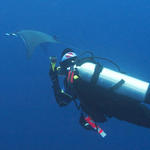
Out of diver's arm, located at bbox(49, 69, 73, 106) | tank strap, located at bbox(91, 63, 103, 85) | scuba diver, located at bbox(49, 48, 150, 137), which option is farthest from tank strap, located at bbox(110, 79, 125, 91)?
diver's arm, located at bbox(49, 69, 73, 106)

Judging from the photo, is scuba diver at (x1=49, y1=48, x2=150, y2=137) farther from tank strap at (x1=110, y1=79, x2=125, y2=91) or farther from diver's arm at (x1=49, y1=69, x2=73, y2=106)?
diver's arm at (x1=49, y1=69, x2=73, y2=106)

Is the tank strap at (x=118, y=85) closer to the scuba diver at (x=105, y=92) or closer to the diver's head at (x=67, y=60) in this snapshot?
the scuba diver at (x=105, y=92)

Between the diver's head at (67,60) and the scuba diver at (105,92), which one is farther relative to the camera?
the diver's head at (67,60)

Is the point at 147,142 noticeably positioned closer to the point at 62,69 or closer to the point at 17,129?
the point at 17,129

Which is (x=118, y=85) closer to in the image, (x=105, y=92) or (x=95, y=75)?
(x=105, y=92)

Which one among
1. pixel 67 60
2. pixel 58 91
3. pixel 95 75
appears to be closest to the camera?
pixel 95 75

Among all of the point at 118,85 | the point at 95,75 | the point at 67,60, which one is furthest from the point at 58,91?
the point at 118,85

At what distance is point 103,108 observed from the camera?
95.9 inches

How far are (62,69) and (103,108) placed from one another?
0.79 metres

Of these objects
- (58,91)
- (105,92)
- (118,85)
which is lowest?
(58,91)

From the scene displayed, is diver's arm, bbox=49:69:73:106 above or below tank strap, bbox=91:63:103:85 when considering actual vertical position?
below

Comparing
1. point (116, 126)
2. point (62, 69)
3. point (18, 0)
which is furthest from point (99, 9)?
point (62, 69)

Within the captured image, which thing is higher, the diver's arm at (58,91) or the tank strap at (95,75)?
the tank strap at (95,75)

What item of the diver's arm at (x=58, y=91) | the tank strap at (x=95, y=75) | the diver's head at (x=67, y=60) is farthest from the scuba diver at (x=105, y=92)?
the diver's arm at (x=58, y=91)
